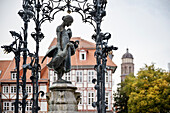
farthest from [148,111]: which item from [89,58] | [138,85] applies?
[89,58]

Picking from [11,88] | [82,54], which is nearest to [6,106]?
[11,88]

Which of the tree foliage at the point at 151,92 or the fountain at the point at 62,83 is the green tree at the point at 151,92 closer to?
the tree foliage at the point at 151,92

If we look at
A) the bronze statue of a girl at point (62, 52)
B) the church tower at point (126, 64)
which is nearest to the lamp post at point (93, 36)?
the bronze statue of a girl at point (62, 52)

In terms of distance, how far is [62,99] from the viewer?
713 centimetres

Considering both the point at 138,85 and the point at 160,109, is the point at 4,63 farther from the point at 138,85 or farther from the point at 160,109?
the point at 160,109

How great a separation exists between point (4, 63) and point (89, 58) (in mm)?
13150

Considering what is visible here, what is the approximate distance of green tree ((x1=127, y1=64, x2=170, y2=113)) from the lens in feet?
99.9

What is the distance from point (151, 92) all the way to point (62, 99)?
24.9 metres

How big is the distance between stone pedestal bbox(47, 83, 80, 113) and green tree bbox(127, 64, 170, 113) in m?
24.2

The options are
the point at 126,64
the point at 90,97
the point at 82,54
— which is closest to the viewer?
the point at 90,97

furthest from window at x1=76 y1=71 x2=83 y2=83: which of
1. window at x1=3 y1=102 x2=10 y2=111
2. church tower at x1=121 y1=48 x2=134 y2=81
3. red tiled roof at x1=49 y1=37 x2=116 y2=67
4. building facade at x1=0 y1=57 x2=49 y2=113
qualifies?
church tower at x1=121 y1=48 x2=134 y2=81

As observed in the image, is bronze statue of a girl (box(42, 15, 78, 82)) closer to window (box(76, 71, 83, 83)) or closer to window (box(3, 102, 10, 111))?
window (box(76, 71, 83, 83))

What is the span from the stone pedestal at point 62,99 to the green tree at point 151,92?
24184 millimetres

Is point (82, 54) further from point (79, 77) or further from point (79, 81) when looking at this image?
point (79, 81)
